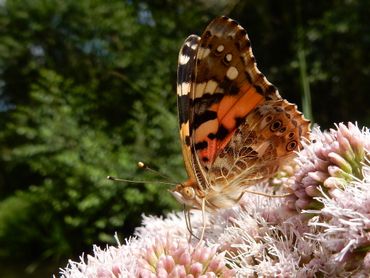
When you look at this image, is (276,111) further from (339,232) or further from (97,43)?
(97,43)

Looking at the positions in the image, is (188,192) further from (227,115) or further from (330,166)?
(330,166)

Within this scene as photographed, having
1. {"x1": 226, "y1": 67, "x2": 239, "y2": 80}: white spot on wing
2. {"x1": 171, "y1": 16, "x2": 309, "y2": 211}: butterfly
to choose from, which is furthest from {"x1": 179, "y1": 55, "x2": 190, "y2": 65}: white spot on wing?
{"x1": 226, "y1": 67, "x2": 239, "y2": 80}: white spot on wing

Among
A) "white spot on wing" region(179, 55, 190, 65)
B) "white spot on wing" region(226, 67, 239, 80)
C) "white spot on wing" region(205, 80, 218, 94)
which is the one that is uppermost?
"white spot on wing" region(179, 55, 190, 65)

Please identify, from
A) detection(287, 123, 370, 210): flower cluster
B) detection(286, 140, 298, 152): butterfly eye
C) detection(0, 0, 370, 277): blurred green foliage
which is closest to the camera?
detection(287, 123, 370, 210): flower cluster

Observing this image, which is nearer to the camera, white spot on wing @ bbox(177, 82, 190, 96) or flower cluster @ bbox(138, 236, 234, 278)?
flower cluster @ bbox(138, 236, 234, 278)

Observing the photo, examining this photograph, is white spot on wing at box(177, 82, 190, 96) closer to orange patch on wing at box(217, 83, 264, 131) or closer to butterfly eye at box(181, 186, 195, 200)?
orange patch on wing at box(217, 83, 264, 131)

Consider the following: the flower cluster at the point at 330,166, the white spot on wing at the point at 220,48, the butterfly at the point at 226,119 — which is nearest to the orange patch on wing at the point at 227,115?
the butterfly at the point at 226,119

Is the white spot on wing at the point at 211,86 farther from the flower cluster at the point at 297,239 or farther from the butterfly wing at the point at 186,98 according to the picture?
the flower cluster at the point at 297,239

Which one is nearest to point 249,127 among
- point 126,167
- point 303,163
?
point 303,163
